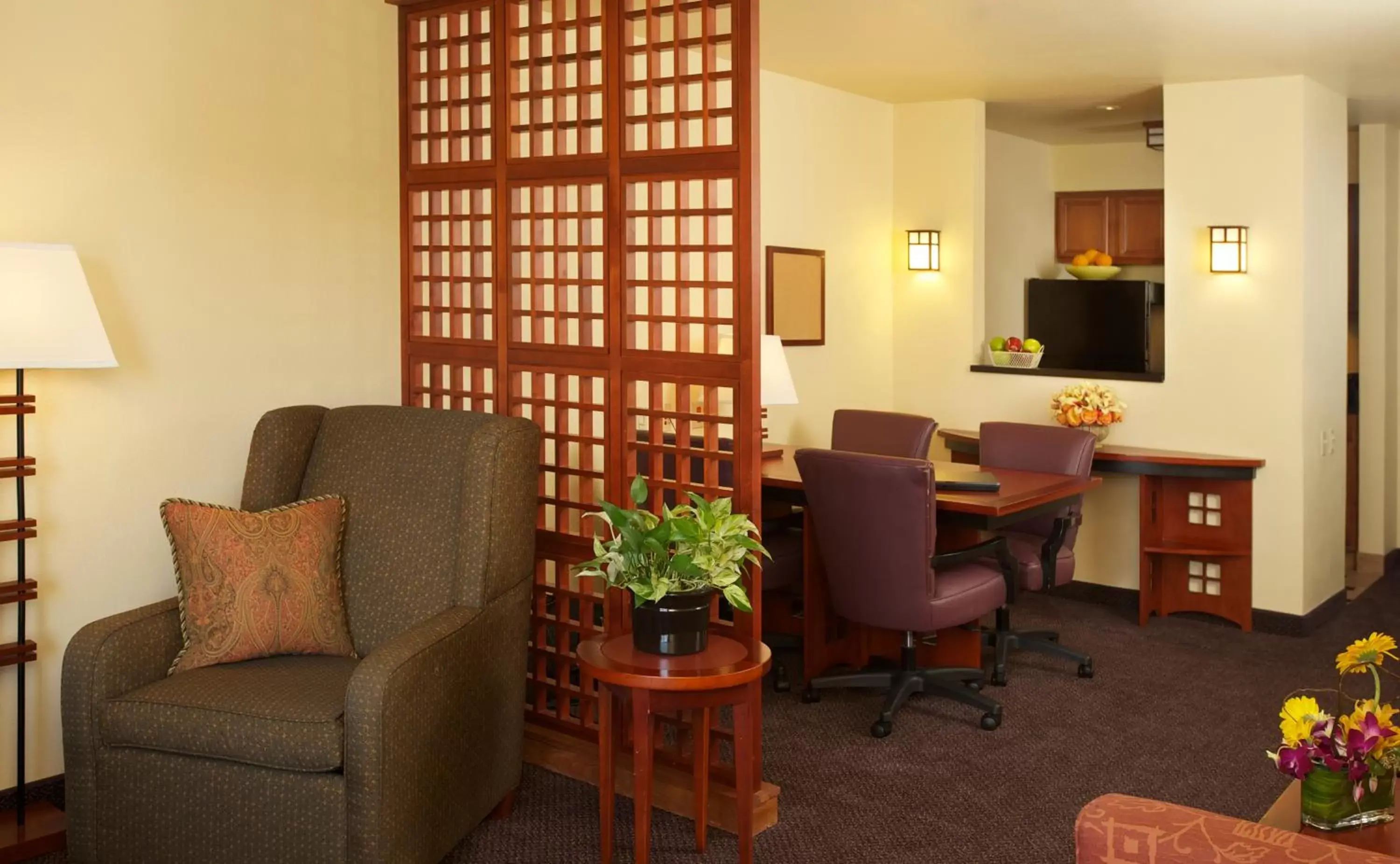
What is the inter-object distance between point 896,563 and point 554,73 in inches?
72.5

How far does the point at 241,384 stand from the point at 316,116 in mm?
845

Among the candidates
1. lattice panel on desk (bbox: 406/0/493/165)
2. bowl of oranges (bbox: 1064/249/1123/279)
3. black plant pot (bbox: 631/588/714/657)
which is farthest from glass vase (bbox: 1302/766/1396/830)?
bowl of oranges (bbox: 1064/249/1123/279)

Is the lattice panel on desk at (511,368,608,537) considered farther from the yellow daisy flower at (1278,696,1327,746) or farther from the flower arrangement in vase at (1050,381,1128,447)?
the flower arrangement in vase at (1050,381,1128,447)

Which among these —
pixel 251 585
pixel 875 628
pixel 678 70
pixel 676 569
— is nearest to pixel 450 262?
pixel 678 70

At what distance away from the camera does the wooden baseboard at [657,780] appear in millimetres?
3369

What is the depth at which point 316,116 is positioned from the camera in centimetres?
388

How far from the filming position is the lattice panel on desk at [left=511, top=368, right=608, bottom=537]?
3.67 m

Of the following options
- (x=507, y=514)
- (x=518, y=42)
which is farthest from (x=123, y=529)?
(x=518, y=42)

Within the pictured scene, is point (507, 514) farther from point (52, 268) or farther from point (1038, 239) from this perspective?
point (1038, 239)

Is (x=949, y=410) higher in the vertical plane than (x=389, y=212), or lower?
lower

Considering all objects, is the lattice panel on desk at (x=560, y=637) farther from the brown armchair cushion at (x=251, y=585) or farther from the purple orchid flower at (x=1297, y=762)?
the purple orchid flower at (x=1297, y=762)

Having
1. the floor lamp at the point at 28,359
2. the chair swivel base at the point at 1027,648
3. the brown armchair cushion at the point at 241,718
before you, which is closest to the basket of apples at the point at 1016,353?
the chair swivel base at the point at 1027,648

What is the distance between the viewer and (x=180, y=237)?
356 cm

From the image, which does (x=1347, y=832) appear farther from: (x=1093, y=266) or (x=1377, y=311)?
(x=1093, y=266)
